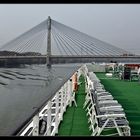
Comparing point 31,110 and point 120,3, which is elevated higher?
point 120,3

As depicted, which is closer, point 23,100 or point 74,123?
point 23,100

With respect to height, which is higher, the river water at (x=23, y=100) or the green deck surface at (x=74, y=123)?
the river water at (x=23, y=100)

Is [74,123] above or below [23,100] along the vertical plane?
below

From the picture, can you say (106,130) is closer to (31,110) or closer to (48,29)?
(31,110)

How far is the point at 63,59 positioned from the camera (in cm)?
2353

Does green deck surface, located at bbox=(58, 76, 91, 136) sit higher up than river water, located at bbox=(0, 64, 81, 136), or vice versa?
river water, located at bbox=(0, 64, 81, 136)

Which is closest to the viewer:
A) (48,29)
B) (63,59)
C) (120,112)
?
(120,112)

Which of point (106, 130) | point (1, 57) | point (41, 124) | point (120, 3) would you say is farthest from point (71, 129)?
point (1, 57)

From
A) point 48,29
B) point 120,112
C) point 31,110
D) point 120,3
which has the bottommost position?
point 120,112

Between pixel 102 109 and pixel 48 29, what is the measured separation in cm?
2310

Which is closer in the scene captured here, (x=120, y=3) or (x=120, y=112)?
(x=120, y=3)

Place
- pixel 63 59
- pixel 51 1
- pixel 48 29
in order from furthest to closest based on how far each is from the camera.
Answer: pixel 48 29
pixel 63 59
pixel 51 1

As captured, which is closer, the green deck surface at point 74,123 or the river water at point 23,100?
the river water at point 23,100

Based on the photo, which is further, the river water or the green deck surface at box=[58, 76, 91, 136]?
the green deck surface at box=[58, 76, 91, 136]
